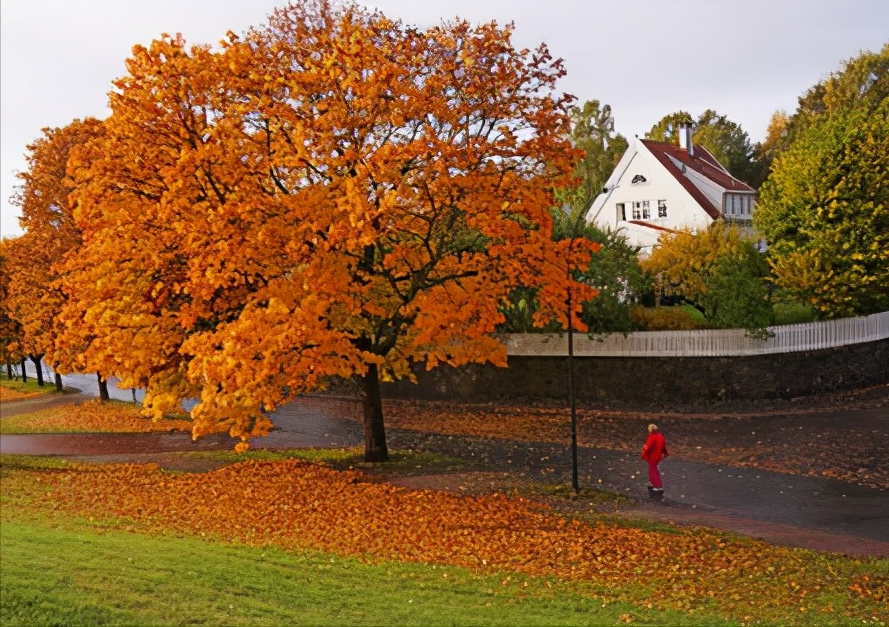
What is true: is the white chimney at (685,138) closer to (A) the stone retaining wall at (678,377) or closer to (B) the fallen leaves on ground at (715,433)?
(A) the stone retaining wall at (678,377)

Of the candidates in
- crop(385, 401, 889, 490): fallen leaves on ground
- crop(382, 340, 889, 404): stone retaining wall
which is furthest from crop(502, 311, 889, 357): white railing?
crop(385, 401, 889, 490): fallen leaves on ground

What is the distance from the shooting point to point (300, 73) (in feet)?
57.8

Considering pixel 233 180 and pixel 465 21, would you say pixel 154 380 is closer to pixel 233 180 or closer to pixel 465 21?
pixel 233 180

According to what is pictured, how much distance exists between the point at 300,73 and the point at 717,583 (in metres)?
12.7

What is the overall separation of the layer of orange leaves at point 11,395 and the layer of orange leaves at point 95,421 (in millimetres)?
638

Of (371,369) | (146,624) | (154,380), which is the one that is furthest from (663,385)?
(146,624)

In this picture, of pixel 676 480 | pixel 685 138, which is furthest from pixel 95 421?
pixel 685 138

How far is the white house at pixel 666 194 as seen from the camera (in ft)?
166

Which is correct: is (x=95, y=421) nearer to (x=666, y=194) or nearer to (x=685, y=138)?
(x=666, y=194)

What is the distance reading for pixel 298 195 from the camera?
18.0 meters

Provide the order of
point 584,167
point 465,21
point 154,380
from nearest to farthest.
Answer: point 465,21
point 154,380
point 584,167

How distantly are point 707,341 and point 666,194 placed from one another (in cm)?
2239

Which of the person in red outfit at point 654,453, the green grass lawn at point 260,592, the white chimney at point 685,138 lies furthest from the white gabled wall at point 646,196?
the green grass lawn at point 260,592

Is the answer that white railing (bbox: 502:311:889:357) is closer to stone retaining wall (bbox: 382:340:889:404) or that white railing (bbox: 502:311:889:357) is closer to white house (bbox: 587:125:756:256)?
stone retaining wall (bbox: 382:340:889:404)
